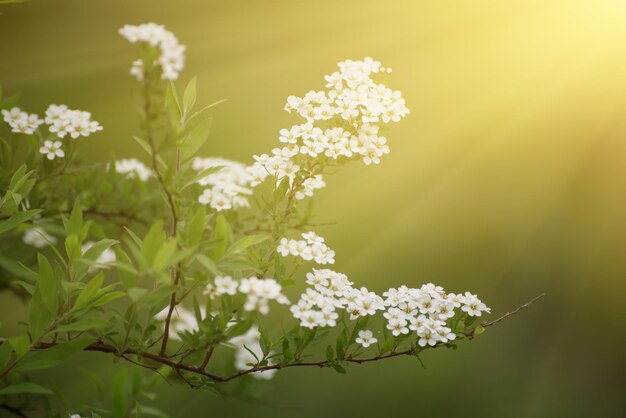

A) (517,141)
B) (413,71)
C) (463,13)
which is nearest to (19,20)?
(413,71)

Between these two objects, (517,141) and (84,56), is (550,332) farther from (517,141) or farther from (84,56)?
(84,56)

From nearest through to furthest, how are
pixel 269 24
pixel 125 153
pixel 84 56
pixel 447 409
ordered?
1. pixel 447 409
2. pixel 125 153
3. pixel 84 56
4. pixel 269 24

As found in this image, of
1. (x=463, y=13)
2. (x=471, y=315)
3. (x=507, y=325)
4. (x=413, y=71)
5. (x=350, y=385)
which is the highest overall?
(x=463, y=13)

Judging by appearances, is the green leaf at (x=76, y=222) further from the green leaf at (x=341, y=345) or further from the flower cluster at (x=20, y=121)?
the green leaf at (x=341, y=345)

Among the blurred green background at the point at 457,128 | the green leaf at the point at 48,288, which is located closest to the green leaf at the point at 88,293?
the green leaf at the point at 48,288

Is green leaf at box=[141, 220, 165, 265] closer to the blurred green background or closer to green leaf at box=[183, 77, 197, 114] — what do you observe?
green leaf at box=[183, 77, 197, 114]

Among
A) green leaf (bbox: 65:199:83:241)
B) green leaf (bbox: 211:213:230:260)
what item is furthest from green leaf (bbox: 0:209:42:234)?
green leaf (bbox: 211:213:230:260)
